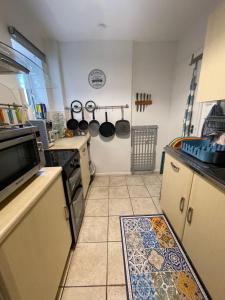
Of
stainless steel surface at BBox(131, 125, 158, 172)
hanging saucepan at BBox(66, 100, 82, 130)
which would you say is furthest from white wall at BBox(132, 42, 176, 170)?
hanging saucepan at BBox(66, 100, 82, 130)

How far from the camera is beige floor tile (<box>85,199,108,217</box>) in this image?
1.86 metres

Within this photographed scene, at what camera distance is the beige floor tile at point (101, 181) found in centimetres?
260

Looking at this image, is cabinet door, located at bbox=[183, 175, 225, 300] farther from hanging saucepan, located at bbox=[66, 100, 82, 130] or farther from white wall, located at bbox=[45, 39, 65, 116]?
white wall, located at bbox=[45, 39, 65, 116]

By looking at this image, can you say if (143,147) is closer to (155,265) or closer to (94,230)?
(94,230)

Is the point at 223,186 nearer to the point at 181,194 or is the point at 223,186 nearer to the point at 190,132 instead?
the point at 181,194

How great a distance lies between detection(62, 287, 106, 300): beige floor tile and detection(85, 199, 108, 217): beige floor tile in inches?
31.0

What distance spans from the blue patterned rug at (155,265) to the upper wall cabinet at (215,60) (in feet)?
4.60

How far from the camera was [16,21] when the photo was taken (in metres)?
1.47

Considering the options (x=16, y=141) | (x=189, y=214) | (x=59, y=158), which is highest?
(x=16, y=141)

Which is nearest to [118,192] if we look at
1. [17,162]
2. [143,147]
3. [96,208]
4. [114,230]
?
[96,208]

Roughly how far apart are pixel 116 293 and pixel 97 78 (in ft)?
8.74

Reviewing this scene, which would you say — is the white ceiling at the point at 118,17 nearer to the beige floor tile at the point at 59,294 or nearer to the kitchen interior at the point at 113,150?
the kitchen interior at the point at 113,150

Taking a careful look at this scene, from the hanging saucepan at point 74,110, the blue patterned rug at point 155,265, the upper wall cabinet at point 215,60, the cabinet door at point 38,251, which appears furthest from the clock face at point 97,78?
the blue patterned rug at point 155,265

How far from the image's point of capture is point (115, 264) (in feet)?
4.10
